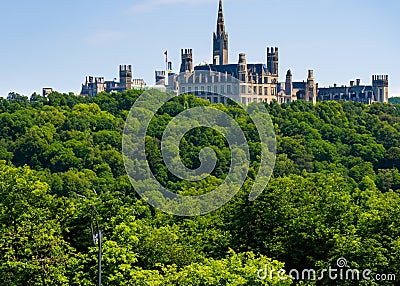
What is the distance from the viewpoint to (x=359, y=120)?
115m

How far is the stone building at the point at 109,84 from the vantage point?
175 metres

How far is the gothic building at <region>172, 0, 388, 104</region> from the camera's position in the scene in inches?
5669

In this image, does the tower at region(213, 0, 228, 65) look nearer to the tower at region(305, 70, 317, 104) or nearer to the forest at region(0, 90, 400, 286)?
the tower at region(305, 70, 317, 104)

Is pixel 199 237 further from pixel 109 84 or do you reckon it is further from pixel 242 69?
pixel 109 84

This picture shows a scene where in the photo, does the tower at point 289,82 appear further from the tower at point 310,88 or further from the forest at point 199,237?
the forest at point 199,237

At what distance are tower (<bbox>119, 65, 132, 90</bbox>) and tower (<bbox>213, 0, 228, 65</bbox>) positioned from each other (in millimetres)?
27038

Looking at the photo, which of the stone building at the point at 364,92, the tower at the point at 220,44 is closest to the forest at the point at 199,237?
the tower at the point at 220,44
